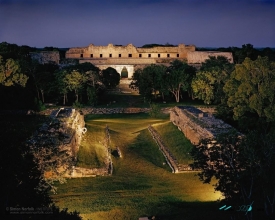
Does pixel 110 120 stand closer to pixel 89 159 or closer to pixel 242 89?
pixel 242 89

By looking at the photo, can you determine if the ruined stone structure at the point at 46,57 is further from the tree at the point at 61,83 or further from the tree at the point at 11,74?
the tree at the point at 11,74

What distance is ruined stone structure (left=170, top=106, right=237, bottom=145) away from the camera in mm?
19116

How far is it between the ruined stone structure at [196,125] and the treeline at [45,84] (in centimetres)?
1099

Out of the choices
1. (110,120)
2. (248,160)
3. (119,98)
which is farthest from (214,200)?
(119,98)

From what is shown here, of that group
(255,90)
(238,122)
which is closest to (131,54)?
(238,122)

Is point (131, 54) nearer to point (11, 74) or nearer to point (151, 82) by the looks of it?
point (151, 82)

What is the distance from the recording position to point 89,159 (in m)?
18.5

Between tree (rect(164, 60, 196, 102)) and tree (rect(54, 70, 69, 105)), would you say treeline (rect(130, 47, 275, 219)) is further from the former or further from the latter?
→ tree (rect(54, 70, 69, 105))

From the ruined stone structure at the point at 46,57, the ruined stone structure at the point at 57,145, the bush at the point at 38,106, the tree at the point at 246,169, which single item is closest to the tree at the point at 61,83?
the bush at the point at 38,106

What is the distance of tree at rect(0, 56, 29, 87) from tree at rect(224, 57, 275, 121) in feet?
→ 57.8

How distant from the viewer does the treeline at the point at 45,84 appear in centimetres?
3388

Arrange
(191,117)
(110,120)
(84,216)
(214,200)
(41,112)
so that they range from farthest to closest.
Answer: (41,112) → (110,120) → (191,117) → (214,200) → (84,216)

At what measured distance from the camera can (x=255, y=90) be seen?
23891 millimetres

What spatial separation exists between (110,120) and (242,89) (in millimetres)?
11265
